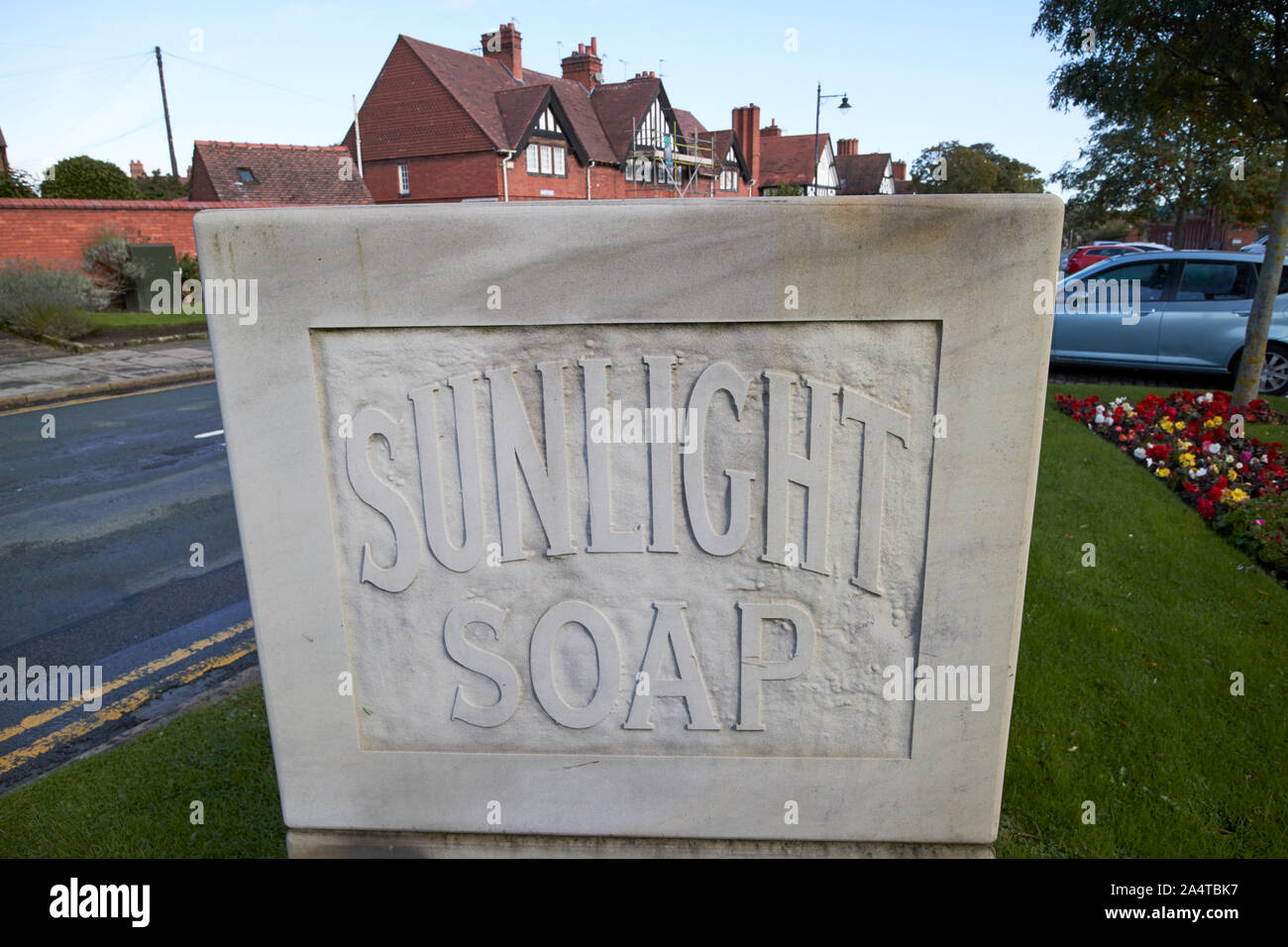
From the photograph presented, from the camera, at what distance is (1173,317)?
10094mm

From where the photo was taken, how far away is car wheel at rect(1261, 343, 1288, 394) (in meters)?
9.59

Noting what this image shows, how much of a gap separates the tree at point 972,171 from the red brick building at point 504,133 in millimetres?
13435

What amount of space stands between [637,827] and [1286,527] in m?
4.53

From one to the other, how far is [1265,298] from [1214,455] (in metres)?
1.75

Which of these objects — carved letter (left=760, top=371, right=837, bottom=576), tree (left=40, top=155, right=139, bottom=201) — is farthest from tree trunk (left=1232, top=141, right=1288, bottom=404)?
tree (left=40, top=155, right=139, bottom=201)

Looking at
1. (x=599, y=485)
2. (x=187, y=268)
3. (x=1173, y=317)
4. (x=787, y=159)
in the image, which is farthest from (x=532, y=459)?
(x=787, y=159)

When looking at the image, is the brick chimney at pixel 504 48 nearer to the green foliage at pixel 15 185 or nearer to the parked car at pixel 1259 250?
the green foliage at pixel 15 185

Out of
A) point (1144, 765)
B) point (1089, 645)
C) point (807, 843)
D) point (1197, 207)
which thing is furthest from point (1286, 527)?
point (1197, 207)

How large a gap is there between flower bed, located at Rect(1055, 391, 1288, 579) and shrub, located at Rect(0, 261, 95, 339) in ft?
52.3

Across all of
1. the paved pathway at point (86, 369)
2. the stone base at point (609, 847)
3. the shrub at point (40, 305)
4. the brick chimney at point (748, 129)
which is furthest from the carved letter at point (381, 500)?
the brick chimney at point (748, 129)

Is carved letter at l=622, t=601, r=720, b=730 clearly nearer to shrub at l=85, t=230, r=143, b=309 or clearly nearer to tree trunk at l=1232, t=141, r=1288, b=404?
tree trunk at l=1232, t=141, r=1288, b=404

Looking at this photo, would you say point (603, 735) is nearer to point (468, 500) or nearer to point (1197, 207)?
point (468, 500)

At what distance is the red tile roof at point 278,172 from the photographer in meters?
28.4

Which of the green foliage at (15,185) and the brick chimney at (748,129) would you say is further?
the brick chimney at (748,129)
